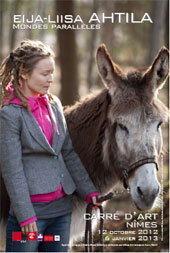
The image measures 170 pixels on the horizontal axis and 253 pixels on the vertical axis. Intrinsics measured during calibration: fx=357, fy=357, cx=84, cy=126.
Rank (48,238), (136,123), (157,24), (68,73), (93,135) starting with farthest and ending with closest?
(68,73) < (157,24) < (93,135) < (48,238) < (136,123)

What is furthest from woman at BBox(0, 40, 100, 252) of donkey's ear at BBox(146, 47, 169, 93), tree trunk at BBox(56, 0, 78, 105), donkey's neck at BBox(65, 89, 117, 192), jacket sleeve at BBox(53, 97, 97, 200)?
tree trunk at BBox(56, 0, 78, 105)

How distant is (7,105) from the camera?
2795 mm

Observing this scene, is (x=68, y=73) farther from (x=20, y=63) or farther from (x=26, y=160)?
(x=26, y=160)

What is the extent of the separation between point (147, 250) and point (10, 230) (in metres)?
1.89

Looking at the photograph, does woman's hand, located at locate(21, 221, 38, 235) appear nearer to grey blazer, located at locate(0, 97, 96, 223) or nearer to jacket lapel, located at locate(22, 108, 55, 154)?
grey blazer, located at locate(0, 97, 96, 223)

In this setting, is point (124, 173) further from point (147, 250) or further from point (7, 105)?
point (147, 250)

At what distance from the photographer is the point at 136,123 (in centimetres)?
292

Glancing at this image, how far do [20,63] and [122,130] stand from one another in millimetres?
998

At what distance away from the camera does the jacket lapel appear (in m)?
2.79

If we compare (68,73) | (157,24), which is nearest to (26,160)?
(157,24)

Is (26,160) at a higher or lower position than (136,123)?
lower

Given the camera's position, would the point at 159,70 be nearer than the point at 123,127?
No

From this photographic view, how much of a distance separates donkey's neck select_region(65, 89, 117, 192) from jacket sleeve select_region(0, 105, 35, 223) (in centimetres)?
78

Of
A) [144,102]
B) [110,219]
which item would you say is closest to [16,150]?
[144,102]
